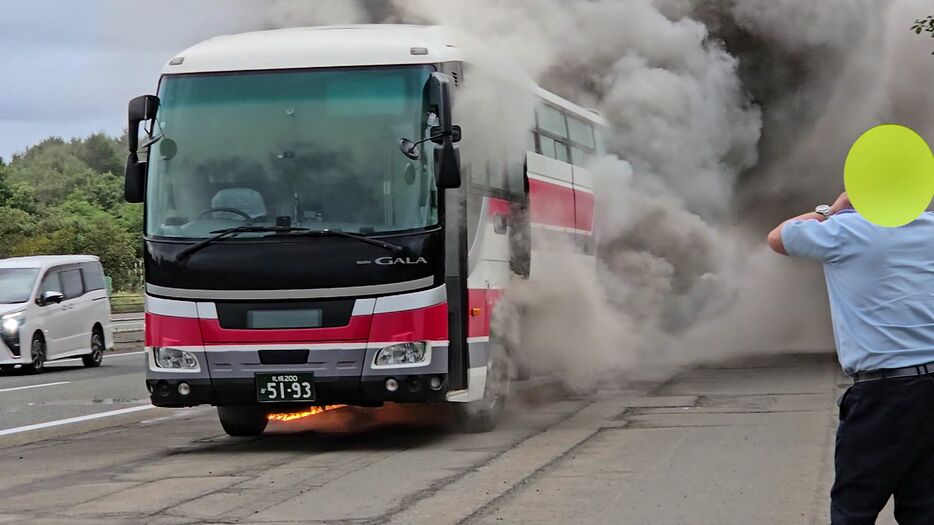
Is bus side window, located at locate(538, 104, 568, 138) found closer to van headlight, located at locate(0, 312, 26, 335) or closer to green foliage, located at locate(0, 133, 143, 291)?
van headlight, located at locate(0, 312, 26, 335)

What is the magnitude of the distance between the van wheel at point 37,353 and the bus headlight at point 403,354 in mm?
12707

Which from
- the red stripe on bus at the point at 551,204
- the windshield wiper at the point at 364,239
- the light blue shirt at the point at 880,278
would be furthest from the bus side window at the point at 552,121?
the light blue shirt at the point at 880,278

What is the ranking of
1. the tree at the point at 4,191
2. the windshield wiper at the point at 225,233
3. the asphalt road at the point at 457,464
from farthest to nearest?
the tree at the point at 4,191
the windshield wiper at the point at 225,233
the asphalt road at the point at 457,464

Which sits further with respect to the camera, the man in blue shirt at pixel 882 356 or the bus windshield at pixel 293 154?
the bus windshield at pixel 293 154

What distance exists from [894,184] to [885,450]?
2.83ft

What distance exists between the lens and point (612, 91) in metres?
21.3

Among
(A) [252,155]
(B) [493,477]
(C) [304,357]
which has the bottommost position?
(B) [493,477]

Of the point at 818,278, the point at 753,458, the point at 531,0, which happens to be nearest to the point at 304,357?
the point at 753,458

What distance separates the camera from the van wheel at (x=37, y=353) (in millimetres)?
21922

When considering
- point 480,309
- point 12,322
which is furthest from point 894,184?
point 12,322

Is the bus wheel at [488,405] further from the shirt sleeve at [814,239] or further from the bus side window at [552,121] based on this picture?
the shirt sleeve at [814,239]

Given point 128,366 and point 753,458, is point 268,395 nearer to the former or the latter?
point 753,458

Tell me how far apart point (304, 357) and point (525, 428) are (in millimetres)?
2468

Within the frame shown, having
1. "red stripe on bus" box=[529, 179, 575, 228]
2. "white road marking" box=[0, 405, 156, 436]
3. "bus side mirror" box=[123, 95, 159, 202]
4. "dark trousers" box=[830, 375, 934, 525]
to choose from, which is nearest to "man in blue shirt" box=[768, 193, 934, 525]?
"dark trousers" box=[830, 375, 934, 525]
